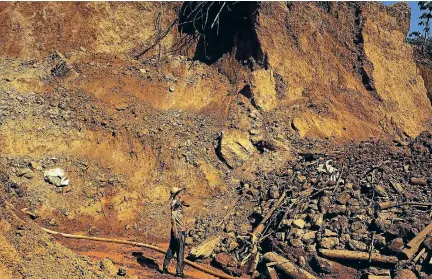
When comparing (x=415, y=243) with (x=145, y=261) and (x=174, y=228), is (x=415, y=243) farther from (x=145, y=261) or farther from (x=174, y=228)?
(x=145, y=261)

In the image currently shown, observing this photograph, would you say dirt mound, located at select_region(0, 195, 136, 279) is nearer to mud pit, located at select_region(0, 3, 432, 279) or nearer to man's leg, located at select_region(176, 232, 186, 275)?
mud pit, located at select_region(0, 3, 432, 279)

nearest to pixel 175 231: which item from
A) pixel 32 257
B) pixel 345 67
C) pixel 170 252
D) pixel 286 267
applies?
pixel 170 252

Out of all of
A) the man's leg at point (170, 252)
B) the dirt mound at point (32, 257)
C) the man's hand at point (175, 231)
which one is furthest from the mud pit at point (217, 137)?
the man's hand at point (175, 231)

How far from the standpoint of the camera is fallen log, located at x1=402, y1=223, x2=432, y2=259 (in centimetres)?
916

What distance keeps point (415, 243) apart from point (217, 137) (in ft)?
19.4

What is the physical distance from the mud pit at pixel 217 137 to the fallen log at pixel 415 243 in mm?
89

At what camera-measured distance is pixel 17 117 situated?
1291 cm

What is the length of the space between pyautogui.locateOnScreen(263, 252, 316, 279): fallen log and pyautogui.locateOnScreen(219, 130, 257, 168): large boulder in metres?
3.66

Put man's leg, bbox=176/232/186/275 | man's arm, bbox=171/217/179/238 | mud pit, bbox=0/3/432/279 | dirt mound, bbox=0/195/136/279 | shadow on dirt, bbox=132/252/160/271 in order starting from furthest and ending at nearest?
mud pit, bbox=0/3/432/279
shadow on dirt, bbox=132/252/160/271
man's leg, bbox=176/232/186/275
man's arm, bbox=171/217/179/238
dirt mound, bbox=0/195/136/279

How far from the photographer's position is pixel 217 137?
13.3 m

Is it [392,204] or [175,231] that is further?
[392,204]

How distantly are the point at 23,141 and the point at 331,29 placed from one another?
1012cm

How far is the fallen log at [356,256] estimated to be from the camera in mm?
9281

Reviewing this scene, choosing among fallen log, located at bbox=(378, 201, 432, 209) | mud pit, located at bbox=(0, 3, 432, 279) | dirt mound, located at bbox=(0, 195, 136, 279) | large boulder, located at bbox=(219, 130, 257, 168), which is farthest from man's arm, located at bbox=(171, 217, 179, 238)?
fallen log, located at bbox=(378, 201, 432, 209)
